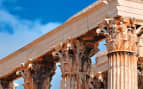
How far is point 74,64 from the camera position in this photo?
2705 cm

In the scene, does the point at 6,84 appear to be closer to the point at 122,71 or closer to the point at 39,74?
the point at 39,74

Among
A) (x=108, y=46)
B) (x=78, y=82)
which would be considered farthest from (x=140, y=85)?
(x=108, y=46)

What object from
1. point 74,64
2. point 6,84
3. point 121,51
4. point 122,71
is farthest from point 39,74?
point 122,71

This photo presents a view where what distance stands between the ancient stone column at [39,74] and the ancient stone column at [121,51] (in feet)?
25.4

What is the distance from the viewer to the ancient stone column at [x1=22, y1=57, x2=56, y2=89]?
30578 mm

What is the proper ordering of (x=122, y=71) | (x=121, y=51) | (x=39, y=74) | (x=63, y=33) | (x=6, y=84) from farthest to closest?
(x=6, y=84) → (x=39, y=74) → (x=63, y=33) → (x=121, y=51) → (x=122, y=71)

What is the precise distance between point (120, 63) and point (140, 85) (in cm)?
1184

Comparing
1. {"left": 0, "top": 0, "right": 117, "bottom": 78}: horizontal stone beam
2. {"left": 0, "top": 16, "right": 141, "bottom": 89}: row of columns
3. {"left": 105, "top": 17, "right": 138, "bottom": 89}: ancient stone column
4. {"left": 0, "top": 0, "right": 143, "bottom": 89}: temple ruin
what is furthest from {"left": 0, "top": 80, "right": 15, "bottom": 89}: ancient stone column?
{"left": 105, "top": 17, "right": 138, "bottom": 89}: ancient stone column

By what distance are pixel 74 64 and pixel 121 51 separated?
14.7ft

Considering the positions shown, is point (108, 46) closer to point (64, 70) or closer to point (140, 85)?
point (64, 70)

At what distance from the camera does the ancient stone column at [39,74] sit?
30.6m

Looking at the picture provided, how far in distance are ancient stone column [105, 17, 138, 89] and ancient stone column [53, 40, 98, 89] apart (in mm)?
3517

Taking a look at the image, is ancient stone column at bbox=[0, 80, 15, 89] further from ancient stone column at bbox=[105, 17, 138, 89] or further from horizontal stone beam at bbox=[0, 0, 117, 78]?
ancient stone column at bbox=[105, 17, 138, 89]

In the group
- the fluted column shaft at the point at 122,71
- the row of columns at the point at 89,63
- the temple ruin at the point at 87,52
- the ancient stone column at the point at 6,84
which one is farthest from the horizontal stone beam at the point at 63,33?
the fluted column shaft at the point at 122,71
